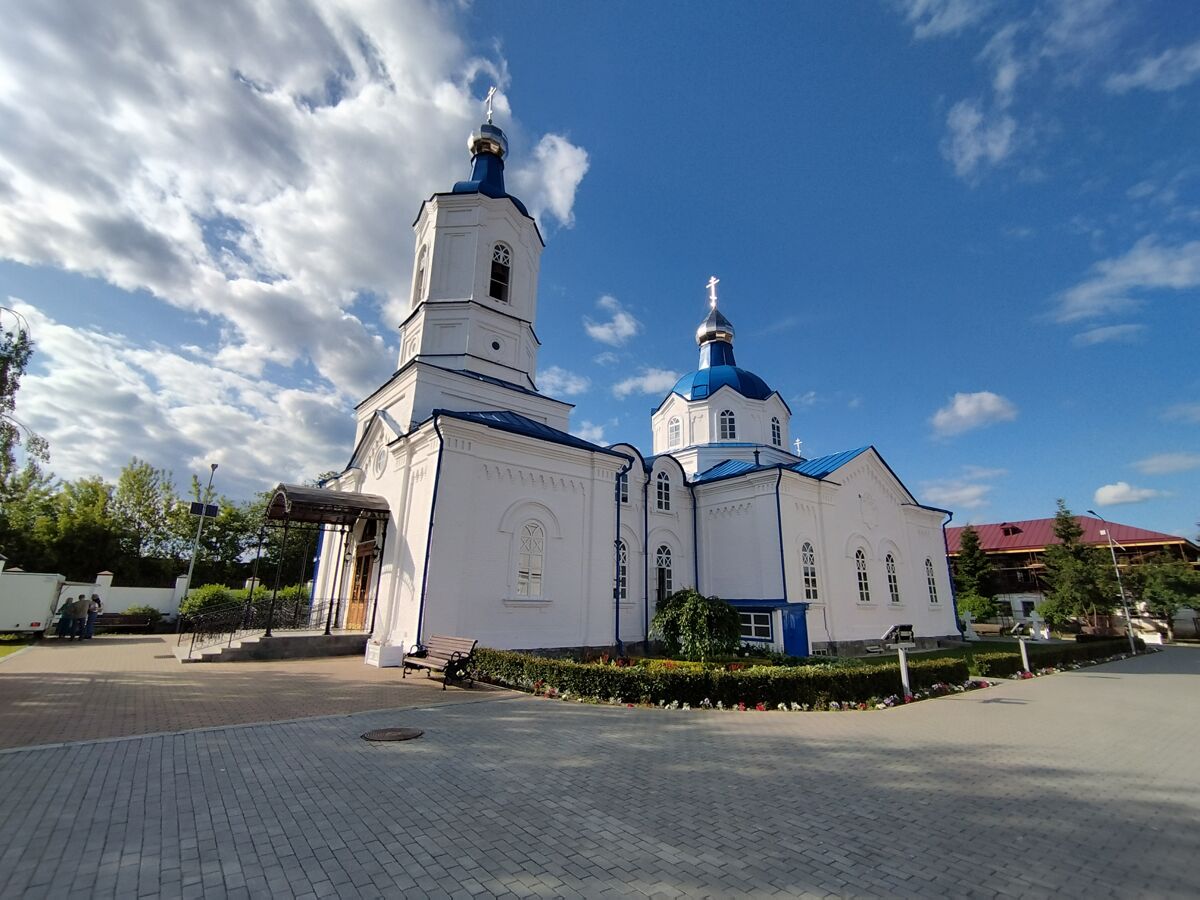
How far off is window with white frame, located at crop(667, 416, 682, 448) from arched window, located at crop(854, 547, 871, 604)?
30.5ft

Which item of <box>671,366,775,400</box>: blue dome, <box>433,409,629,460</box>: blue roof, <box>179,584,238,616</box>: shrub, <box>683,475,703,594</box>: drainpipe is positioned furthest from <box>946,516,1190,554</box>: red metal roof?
<box>179,584,238,616</box>: shrub

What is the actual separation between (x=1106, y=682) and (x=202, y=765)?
65.3 ft

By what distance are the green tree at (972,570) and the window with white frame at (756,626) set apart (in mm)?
A: 29672

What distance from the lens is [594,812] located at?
A: 15.4 ft

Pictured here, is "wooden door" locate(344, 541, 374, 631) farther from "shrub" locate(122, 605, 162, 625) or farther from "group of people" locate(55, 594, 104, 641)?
"shrub" locate(122, 605, 162, 625)

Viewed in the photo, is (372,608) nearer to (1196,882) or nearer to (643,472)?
(643,472)

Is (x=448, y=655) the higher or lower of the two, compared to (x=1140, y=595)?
lower

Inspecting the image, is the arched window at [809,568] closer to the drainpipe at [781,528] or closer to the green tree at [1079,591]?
the drainpipe at [781,528]

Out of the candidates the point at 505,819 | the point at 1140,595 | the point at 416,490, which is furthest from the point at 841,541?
the point at 1140,595

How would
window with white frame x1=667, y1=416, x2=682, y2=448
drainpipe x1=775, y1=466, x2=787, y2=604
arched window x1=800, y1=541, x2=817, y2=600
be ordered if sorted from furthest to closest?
window with white frame x1=667, y1=416, x2=682, y2=448, arched window x1=800, y1=541, x2=817, y2=600, drainpipe x1=775, y1=466, x2=787, y2=604

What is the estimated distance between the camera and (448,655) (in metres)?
10.8

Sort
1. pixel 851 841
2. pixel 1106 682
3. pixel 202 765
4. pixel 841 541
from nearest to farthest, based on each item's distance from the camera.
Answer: pixel 851 841 → pixel 202 765 → pixel 1106 682 → pixel 841 541

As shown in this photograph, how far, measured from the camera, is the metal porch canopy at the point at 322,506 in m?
14.3

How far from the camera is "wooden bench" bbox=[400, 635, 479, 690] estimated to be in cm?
1036
